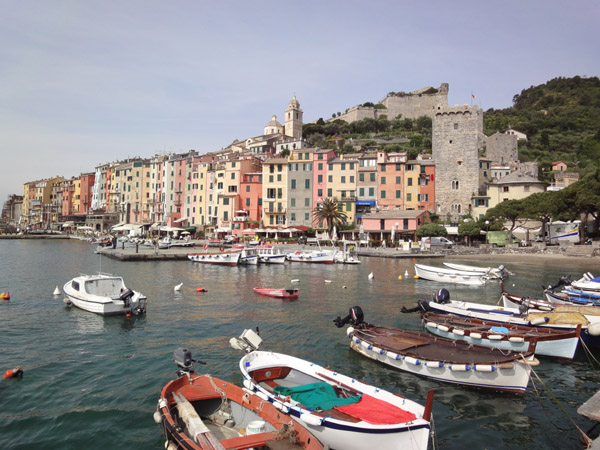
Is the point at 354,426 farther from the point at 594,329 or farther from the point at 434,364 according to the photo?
the point at 594,329

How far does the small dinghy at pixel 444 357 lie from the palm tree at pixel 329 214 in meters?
49.4

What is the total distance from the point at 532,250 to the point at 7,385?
55203mm

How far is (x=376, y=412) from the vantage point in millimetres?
8039

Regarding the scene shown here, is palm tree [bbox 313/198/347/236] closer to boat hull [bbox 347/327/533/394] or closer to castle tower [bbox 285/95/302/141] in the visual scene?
boat hull [bbox 347/327/533/394]

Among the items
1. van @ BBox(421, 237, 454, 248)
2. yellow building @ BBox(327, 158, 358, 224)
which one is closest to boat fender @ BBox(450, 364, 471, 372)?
van @ BBox(421, 237, 454, 248)

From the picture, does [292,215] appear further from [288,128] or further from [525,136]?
[525,136]

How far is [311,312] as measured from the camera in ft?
69.8

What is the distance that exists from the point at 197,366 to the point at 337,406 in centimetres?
627

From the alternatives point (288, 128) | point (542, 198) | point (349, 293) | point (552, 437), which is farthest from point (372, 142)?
point (552, 437)

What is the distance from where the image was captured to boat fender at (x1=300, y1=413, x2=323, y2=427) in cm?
752

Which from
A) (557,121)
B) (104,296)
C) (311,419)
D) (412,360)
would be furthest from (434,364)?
(557,121)

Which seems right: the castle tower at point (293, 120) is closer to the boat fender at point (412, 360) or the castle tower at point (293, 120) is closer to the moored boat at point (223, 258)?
the moored boat at point (223, 258)

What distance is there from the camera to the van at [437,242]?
5670 cm

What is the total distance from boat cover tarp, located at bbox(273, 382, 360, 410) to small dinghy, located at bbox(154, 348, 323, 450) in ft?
2.67
